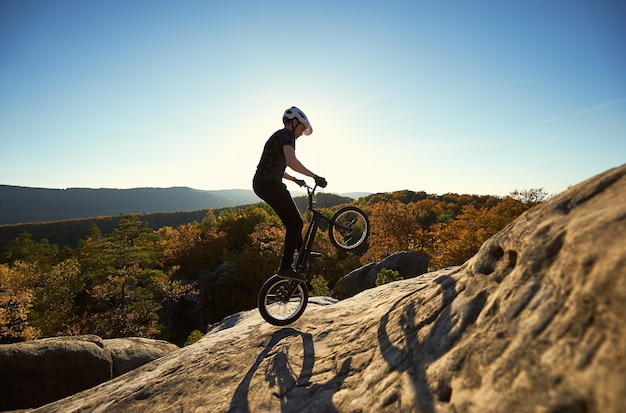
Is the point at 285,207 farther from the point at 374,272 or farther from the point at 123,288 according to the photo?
the point at 123,288

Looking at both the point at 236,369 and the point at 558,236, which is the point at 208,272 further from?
the point at 558,236

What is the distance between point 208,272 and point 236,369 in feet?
157

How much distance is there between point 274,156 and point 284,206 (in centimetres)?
100

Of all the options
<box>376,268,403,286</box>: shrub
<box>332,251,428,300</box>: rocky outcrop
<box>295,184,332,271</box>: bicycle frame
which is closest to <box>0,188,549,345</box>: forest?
<box>332,251,428,300</box>: rocky outcrop

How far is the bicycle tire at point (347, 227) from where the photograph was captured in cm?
749

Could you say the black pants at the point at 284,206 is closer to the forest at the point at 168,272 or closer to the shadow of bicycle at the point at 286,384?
the shadow of bicycle at the point at 286,384

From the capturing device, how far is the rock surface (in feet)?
5.89

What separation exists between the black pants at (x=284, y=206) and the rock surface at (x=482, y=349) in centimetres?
176

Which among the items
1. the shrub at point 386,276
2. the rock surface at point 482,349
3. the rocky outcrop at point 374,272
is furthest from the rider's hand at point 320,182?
the rocky outcrop at point 374,272

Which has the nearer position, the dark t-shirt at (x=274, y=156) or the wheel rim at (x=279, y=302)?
the dark t-shirt at (x=274, y=156)

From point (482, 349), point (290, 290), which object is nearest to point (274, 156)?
point (290, 290)

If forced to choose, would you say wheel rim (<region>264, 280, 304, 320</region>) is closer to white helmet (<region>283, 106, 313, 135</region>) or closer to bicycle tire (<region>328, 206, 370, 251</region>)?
bicycle tire (<region>328, 206, 370, 251</region>)

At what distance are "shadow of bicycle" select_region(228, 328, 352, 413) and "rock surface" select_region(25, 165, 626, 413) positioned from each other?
0.02 metres

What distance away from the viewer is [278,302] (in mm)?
6332
